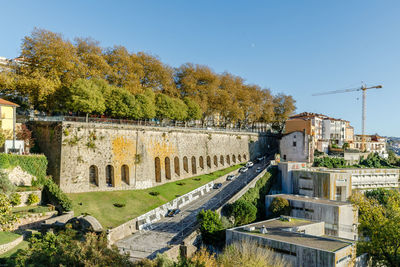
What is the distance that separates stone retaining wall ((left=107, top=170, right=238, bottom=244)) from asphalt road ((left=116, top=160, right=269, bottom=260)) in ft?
1.74

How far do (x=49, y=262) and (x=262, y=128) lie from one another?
74.2m

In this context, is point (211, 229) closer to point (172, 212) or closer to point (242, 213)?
point (242, 213)

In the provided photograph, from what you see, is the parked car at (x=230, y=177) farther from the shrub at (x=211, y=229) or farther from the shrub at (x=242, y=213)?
the shrub at (x=211, y=229)

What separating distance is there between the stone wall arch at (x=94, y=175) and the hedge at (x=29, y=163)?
16.6 feet

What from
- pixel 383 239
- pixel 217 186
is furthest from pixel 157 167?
pixel 383 239

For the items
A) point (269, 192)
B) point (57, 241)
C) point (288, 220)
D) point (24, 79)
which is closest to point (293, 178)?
point (269, 192)

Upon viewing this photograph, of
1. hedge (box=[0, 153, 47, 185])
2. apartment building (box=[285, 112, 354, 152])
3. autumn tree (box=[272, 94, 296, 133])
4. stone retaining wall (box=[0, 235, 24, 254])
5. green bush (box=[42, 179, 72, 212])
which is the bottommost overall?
stone retaining wall (box=[0, 235, 24, 254])

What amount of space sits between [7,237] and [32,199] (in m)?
7.44

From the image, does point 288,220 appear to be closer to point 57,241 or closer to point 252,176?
point 252,176

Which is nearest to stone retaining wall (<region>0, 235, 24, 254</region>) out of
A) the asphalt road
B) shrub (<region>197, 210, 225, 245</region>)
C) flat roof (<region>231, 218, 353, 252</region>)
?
the asphalt road

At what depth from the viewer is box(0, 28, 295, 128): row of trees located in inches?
1569

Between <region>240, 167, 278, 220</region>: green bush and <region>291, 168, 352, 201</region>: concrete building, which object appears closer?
<region>240, 167, 278, 220</region>: green bush

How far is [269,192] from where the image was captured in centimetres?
4662

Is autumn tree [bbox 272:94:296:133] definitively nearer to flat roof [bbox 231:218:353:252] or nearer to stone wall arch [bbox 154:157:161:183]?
stone wall arch [bbox 154:157:161:183]
